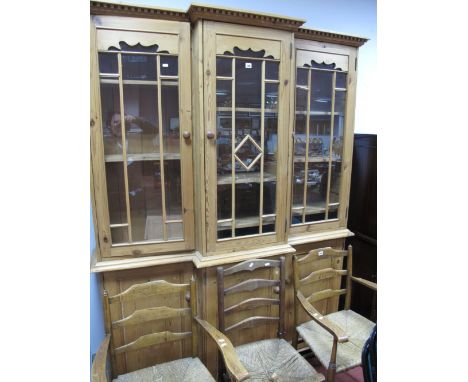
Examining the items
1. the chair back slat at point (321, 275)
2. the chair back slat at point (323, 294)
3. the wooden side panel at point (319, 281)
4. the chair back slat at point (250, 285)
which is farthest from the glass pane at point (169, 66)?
the chair back slat at point (323, 294)

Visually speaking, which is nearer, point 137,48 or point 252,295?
point 137,48

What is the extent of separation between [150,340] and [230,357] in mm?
423

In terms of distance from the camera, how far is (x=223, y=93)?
135 centimetres

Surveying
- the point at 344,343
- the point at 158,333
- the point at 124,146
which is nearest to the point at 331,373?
the point at 344,343

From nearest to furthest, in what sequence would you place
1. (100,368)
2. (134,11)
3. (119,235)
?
(100,368) → (134,11) → (119,235)

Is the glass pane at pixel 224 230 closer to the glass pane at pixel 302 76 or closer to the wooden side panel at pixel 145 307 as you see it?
the wooden side panel at pixel 145 307

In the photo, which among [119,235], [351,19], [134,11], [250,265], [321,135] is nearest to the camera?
[134,11]

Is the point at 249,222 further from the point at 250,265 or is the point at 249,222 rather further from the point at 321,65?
the point at 321,65

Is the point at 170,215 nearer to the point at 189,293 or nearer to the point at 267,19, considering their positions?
the point at 189,293

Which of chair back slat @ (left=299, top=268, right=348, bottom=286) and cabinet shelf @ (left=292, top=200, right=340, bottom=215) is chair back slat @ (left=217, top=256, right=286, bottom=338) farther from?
cabinet shelf @ (left=292, top=200, right=340, bottom=215)

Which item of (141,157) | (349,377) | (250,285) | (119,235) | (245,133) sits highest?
(245,133)

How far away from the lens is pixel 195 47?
128cm

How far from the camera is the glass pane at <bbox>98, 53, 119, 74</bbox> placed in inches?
47.8
